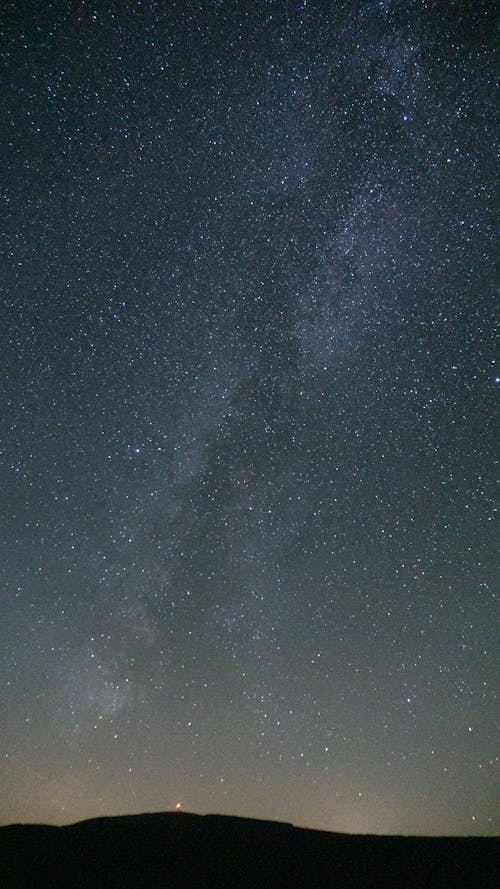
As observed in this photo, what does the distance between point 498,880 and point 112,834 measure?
746 cm

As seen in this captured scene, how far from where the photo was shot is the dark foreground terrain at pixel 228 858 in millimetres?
8812

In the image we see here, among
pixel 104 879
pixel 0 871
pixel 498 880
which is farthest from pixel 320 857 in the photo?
pixel 0 871

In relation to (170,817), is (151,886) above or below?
below

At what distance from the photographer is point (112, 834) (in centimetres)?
1053

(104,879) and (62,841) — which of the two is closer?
(104,879)

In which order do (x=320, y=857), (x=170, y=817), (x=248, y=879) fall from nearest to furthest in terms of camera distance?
(x=248, y=879) < (x=320, y=857) < (x=170, y=817)

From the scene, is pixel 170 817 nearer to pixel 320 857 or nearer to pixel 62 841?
pixel 62 841

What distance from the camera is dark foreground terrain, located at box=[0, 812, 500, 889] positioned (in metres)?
8.81

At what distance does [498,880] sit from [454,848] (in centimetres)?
114

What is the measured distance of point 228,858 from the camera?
969 cm

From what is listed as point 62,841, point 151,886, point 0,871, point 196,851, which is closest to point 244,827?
point 196,851

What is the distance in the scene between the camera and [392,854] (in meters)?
9.48

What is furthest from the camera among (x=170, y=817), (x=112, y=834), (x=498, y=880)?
(x=170, y=817)

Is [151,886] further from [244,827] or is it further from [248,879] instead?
[244,827]
